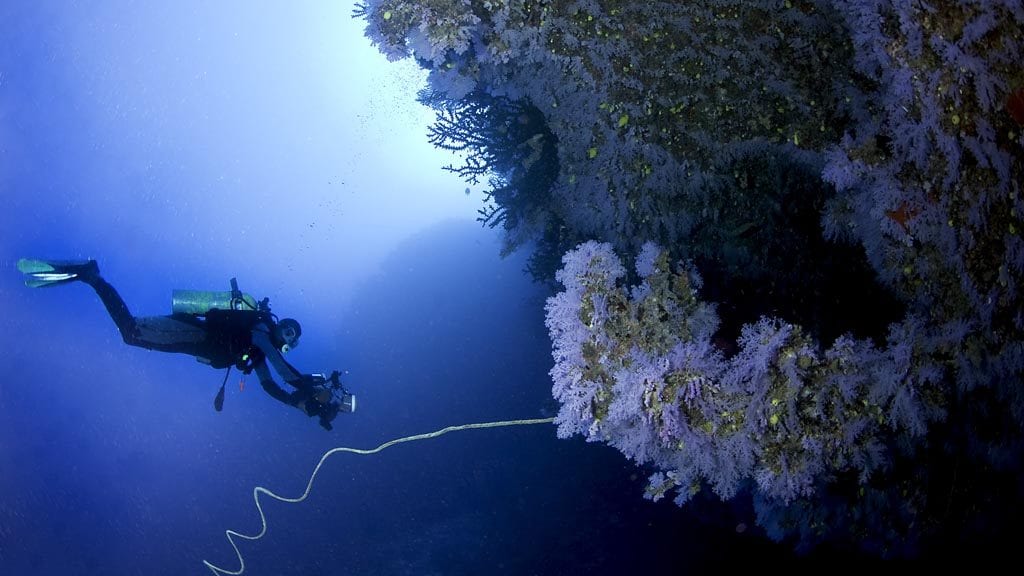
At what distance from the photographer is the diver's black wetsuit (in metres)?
7.19

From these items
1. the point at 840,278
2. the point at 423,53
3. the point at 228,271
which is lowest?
the point at 840,278

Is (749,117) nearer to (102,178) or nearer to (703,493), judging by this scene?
(703,493)

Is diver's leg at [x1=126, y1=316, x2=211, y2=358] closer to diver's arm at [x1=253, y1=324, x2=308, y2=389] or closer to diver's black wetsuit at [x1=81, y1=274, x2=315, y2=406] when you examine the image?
diver's black wetsuit at [x1=81, y1=274, x2=315, y2=406]

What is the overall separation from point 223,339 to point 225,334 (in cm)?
9

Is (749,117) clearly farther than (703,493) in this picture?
No

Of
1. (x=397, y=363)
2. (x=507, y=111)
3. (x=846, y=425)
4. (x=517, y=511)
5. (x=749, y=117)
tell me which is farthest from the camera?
(x=397, y=363)

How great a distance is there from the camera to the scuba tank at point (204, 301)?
27.6 ft

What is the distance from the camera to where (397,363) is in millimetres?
18422

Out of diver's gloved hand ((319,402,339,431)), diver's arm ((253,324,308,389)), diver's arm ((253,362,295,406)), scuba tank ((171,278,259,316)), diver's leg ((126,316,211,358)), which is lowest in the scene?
diver's gloved hand ((319,402,339,431))

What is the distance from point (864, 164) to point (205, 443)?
27996 millimetres

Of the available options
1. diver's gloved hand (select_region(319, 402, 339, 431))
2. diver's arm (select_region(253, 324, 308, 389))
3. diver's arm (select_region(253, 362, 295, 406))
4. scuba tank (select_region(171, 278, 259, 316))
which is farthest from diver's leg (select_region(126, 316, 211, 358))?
diver's gloved hand (select_region(319, 402, 339, 431))

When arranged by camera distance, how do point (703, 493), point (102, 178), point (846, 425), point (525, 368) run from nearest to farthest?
1. point (846, 425)
2. point (703, 493)
3. point (525, 368)
4. point (102, 178)

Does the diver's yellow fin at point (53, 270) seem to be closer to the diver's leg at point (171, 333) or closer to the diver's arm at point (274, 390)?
the diver's leg at point (171, 333)

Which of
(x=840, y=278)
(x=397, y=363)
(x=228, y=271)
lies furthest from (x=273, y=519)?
(x=228, y=271)
